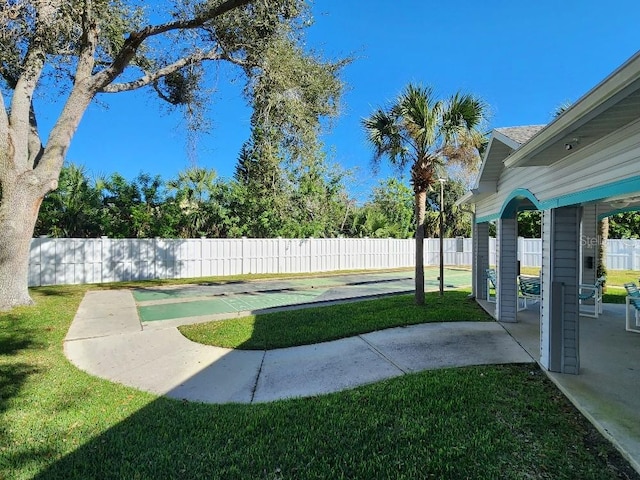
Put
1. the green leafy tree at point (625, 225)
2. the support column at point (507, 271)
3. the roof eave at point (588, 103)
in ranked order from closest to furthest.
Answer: the roof eave at point (588, 103) → the support column at point (507, 271) → the green leafy tree at point (625, 225)

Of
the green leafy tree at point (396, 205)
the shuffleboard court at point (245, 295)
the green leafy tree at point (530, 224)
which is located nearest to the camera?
the shuffleboard court at point (245, 295)

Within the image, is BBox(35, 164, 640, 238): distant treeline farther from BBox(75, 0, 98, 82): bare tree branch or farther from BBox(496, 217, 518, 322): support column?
BBox(496, 217, 518, 322): support column

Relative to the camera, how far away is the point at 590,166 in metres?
3.92

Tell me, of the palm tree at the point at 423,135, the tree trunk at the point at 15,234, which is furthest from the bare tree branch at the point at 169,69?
the palm tree at the point at 423,135

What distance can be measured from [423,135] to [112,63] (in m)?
8.64

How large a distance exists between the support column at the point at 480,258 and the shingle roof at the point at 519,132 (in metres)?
4.21

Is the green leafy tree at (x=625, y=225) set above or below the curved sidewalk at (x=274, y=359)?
above

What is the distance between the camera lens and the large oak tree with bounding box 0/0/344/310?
8.73 metres

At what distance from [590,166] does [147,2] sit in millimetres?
11281

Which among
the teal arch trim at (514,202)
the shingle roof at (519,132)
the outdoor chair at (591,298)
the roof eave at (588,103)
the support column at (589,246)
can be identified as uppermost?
the shingle roof at (519,132)

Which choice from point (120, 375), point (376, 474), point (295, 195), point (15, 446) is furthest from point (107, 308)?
point (295, 195)

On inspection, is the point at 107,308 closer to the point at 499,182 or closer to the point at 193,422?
→ the point at 193,422

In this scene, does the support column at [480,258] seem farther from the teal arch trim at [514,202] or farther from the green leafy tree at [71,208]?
the green leafy tree at [71,208]

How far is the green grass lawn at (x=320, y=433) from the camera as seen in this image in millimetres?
2846
